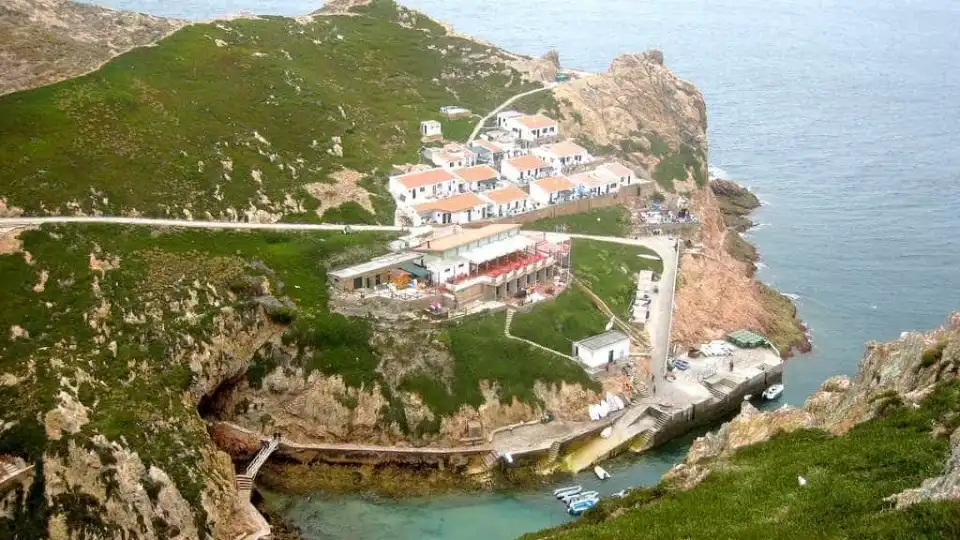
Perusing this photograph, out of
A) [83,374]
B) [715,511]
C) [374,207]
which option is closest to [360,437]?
[83,374]

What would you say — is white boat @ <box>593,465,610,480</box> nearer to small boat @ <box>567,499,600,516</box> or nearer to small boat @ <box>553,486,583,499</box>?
small boat @ <box>553,486,583,499</box>

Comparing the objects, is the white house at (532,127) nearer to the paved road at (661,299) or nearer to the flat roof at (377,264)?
the paved road at (661,299)

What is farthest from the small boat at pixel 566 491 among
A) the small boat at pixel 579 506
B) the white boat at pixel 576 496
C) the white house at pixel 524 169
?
the white house at pixel 524 169

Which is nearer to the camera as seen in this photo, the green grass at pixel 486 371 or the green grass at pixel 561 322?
the green grass at pixel 486 371

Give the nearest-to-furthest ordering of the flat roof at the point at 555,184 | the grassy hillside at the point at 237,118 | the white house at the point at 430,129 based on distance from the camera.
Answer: the grassy hillside at the point at 237,118 → the flat roof at the point at 555,184 → the white house at the point at 430,129

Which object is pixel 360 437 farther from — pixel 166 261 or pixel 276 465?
pixel 166 261

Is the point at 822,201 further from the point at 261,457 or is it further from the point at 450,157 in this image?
the point at 261,457

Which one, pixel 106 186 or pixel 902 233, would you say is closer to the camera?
pixel 106 186
